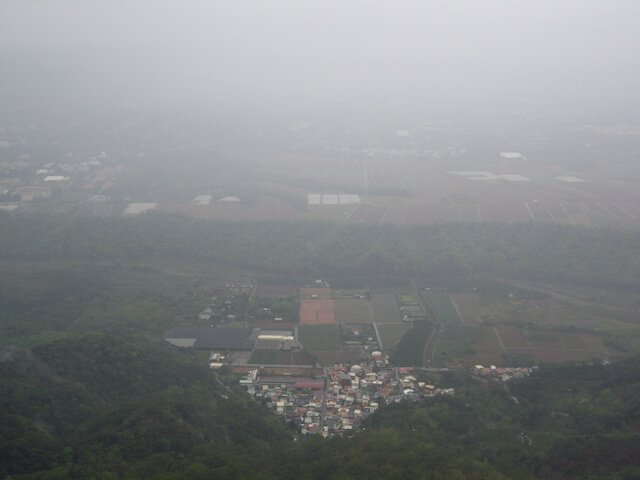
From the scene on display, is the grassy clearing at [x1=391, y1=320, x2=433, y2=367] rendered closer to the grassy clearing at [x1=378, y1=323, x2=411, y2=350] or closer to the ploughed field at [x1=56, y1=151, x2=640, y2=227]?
the grassy clearing at [x1=378, y1=323, x2=411, y2=350]

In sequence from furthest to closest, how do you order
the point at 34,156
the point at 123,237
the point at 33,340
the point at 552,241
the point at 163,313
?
the point at 34,156
the point at 123,237
the point at 552,241
the point at 163,313
the point at 33,340

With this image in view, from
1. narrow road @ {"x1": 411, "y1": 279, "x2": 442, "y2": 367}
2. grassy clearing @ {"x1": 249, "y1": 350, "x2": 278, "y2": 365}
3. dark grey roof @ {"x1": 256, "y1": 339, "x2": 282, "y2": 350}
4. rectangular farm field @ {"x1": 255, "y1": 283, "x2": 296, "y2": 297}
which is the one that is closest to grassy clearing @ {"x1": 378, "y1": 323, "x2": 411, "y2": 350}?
narrow road @ {"x1": 411, "y1": 279, "x2": 442, "y2": 367}

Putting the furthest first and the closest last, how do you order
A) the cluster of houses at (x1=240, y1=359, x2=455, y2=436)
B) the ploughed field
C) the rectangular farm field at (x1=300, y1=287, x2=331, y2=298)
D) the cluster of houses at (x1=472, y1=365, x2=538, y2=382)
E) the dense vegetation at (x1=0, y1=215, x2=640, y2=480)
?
the ploughed field < the rectangular farm field at (x1=300, y1=287, x2=331, y2=298) < the cluster of houses at (x1=472, y1=365, x2=538, y2=382) < the cluster of houses at (x1=240, y1=359, x2=455, y2=436) < the dense vegetation at (x1=0, y1=215, x2=640, y2=480)

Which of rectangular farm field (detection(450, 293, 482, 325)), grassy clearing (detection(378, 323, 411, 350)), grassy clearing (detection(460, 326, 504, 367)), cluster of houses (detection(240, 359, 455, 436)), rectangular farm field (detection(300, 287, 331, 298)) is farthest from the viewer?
rectangular farm field (detection(300, 287, 331, 298))

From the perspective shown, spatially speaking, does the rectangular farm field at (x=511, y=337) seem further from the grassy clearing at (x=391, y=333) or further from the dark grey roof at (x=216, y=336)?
the dark grey roof at (x=216, y=336)

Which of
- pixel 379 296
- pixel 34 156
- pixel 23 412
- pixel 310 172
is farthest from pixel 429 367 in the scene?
pixel 34 156

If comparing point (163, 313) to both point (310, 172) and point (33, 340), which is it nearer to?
point (33, 340)
